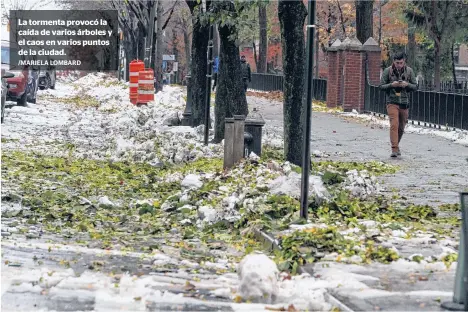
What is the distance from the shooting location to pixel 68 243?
32.6ft

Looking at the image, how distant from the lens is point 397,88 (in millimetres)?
18844

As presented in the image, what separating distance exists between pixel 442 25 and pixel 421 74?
21.2 m

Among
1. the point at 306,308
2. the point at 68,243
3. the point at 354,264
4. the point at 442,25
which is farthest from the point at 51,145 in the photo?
the point at 442,25

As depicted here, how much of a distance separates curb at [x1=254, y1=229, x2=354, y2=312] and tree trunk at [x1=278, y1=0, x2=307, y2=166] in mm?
5077

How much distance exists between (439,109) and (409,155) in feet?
27.8

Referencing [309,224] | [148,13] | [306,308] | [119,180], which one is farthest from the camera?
[148,13]

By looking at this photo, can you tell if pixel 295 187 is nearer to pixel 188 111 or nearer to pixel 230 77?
pixel 230 77

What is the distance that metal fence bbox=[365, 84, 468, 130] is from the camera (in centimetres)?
2669

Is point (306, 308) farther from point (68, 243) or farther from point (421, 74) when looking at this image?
point (421, 74)

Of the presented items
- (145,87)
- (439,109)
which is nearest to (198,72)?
(439,109)

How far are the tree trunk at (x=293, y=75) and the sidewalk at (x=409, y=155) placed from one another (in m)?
1.36

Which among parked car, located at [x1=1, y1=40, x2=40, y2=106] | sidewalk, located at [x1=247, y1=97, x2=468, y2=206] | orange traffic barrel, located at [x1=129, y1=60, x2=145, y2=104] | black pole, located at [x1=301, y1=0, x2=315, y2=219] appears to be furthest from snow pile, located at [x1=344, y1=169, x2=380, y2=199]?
orange traffic barrel, located at [x1=129, y1=60, x2=145, y2=104]

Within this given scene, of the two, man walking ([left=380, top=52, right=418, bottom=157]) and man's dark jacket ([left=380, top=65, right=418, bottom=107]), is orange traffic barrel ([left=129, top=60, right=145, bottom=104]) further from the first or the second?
man's dark jacket ([left=380, top=65, right=418, bottom=107])

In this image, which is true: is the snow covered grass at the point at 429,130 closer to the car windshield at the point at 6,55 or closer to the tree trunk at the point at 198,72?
the tree trunk at the point at 198,72
